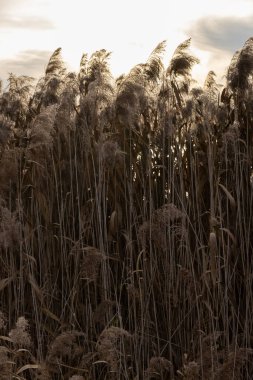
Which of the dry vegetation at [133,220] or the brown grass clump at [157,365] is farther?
the dry vegetation at [133,220]

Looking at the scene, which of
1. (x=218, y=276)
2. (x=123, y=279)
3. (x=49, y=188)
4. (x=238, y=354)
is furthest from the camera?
(x=49, y=188)

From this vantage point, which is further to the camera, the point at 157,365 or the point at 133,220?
the point at 133,220

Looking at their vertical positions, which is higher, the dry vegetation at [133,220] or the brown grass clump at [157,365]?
the dry vegetation at [133,220]

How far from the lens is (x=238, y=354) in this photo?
4113 mm

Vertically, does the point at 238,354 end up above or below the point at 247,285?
below

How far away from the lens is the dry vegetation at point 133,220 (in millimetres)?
4609

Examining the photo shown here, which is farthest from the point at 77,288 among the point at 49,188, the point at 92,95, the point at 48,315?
the point at 92,95

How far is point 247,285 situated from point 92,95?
140 cm

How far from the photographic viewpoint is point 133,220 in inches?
196

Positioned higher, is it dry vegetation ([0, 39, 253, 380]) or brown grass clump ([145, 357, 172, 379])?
dry vegetation ([0, 39, 253, 380])

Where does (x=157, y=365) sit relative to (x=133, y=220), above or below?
below

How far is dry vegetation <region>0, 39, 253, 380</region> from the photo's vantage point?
4.61 m

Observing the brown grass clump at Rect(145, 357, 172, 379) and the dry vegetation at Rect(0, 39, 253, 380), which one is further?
the dry vegetation at Rect(0, 39, 253, 380)

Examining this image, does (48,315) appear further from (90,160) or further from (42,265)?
(90,160)
